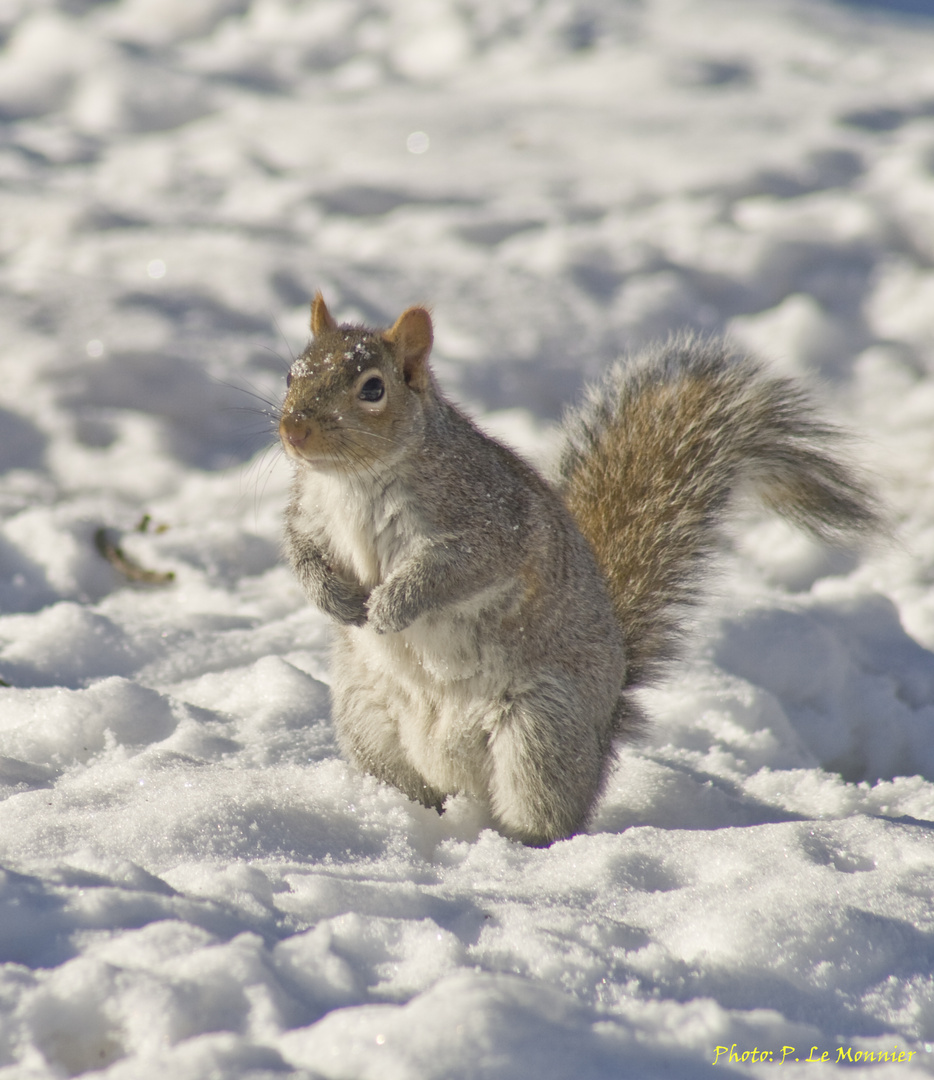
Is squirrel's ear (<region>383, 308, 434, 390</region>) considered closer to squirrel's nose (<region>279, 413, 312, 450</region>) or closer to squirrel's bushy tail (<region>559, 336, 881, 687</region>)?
squirrel's nose (<region>279, 413, 312, 450</region>)

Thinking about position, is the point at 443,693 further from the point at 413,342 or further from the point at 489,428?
the point at 489,428

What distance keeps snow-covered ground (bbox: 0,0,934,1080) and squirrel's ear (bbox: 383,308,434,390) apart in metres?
0.72

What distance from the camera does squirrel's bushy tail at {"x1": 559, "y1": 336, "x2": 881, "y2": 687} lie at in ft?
7.21

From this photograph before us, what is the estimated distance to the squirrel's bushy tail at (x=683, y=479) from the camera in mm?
2197

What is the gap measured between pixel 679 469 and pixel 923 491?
1442mm

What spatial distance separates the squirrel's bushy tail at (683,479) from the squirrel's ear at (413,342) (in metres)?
0.60

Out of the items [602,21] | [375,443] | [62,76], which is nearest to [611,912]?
[375,443]

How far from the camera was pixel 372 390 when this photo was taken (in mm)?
1765

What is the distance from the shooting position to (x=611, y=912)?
1.43m

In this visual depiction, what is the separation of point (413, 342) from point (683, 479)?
28.3 inches

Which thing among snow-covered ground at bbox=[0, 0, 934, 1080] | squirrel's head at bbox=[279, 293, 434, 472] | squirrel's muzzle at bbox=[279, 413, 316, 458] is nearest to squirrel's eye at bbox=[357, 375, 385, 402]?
squirrel's head at bbox=[279, 293, 434, 472]

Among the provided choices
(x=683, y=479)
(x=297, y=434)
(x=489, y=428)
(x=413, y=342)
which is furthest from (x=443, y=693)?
(x=489, y=428)

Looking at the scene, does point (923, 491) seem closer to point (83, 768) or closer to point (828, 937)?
point (828, 937)

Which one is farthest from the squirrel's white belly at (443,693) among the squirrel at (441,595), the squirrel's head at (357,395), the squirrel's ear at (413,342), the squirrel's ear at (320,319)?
the squirrel's ear at (320,319)
